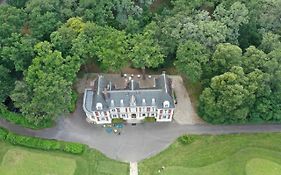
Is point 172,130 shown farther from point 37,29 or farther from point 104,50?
point 37,29

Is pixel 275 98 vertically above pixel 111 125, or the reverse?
pixel 275 98

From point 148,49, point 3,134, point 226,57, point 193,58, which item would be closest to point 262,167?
point 226,57

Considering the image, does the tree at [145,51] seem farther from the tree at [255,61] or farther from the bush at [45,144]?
the bush at [45,144]

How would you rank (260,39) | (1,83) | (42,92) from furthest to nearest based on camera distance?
(260,39) < (1,83) < (42,92)

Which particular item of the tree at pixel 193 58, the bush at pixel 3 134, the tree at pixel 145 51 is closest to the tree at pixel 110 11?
the tree at pixel 145 51

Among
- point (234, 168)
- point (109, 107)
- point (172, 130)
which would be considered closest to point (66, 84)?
point (109, 107)

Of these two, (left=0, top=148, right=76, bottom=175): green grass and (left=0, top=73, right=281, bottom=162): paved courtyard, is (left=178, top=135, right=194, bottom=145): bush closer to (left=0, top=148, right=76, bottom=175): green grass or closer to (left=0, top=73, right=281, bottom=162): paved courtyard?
(left=0, top=73, right=281, bottom=162): paved courtyard
